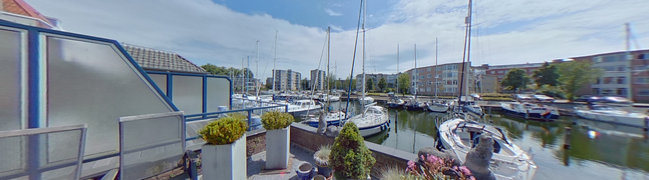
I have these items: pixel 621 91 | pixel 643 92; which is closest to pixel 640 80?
pixel 643 92

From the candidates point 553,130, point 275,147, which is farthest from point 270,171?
point 553,130

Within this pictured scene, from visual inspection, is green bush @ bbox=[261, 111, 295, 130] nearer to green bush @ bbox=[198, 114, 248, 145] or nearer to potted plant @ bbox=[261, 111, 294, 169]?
potted plant @ bbox=[261, 111, 294, 169]

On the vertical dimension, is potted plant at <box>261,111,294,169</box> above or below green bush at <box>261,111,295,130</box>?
below

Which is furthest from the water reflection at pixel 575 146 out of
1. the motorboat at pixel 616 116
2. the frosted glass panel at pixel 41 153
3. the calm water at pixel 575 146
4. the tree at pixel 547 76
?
the tree at pixel 547 76

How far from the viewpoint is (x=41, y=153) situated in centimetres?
230

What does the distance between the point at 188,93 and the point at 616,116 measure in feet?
112

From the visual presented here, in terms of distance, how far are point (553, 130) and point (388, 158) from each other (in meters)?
22.2

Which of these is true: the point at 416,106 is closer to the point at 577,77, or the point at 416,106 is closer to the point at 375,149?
the point at 375,149

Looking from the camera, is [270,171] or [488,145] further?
[270,171]

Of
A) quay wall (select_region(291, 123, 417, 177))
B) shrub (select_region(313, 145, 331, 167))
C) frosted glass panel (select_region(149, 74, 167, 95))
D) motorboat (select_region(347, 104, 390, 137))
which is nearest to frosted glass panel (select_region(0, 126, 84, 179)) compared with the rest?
shrub (select_region(313, 145, 331, 167))

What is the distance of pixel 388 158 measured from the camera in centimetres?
402

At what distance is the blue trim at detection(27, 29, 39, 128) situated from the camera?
2557mm

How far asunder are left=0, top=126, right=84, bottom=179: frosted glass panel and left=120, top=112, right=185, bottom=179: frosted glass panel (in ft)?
1.53

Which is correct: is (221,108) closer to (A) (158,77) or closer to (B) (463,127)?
(A) (158,77)
